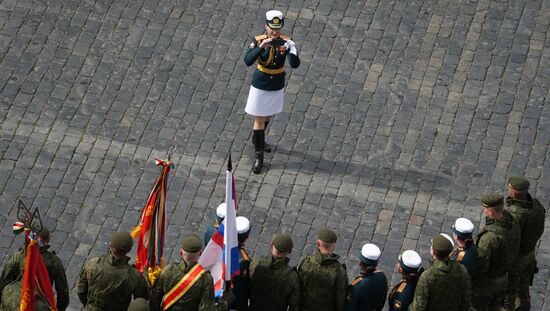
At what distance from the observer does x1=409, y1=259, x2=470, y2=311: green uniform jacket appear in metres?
12.1

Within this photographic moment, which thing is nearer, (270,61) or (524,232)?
(524,232)

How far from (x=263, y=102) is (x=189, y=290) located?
448cm

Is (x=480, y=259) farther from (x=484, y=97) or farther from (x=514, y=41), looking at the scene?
(x=514, y=41)

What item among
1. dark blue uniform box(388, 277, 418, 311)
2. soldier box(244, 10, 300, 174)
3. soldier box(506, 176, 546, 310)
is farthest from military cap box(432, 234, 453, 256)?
soldier box(244, 10, 300, 174)

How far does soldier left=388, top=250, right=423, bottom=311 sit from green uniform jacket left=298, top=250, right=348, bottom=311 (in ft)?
1.75

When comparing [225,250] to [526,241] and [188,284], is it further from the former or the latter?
[526,241]

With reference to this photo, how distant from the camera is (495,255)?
43.0 ft

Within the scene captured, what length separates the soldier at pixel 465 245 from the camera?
12.7 m

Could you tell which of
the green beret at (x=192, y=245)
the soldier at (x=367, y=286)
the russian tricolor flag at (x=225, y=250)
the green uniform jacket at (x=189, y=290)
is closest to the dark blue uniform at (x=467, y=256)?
the soldier at (x=367, y=286)

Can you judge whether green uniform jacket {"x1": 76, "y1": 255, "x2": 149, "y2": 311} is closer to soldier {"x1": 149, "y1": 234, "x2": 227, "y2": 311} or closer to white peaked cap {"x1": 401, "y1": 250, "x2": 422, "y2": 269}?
soldier {"x1": 149, "y1": 234, "x2": 227, "y2": 311}

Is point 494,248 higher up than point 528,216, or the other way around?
point 528,216

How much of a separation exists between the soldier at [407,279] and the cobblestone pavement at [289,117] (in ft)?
7.44

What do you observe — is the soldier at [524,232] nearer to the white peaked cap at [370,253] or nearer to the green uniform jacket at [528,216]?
the green uniform jacket at [528,216]

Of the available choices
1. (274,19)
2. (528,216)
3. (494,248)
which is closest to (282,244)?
(494,248)
